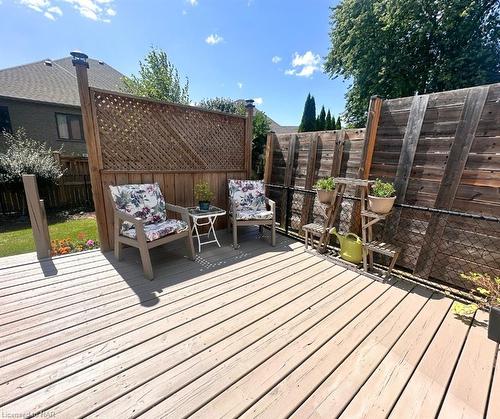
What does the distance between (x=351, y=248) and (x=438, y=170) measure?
4.36 feet

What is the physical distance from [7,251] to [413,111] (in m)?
6.10

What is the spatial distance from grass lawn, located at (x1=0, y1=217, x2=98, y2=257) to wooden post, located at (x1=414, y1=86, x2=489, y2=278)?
5017mm

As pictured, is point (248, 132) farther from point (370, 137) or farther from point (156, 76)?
point (156, 76)

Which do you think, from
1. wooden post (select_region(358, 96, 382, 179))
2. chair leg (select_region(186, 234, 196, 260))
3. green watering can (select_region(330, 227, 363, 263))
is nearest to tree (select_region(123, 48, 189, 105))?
chair leg (select_region(186, 234, 196, 260))

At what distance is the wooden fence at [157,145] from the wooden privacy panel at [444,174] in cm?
249

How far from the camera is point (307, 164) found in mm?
3963

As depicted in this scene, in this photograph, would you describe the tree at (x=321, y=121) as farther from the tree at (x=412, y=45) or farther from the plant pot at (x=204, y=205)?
the plant pot at (x=204, y=205)

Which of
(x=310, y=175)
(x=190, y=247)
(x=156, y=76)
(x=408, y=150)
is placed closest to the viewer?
(x=408, y=150)

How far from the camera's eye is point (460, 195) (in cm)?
246

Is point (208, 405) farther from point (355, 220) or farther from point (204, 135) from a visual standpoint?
point (204, 135)

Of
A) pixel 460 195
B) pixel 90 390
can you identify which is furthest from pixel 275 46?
pixel 90 390

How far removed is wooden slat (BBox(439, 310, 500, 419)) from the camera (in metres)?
1.29

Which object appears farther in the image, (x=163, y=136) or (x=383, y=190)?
(x=163, y=136)

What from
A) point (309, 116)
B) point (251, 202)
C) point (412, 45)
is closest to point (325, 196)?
point (251, 202)
